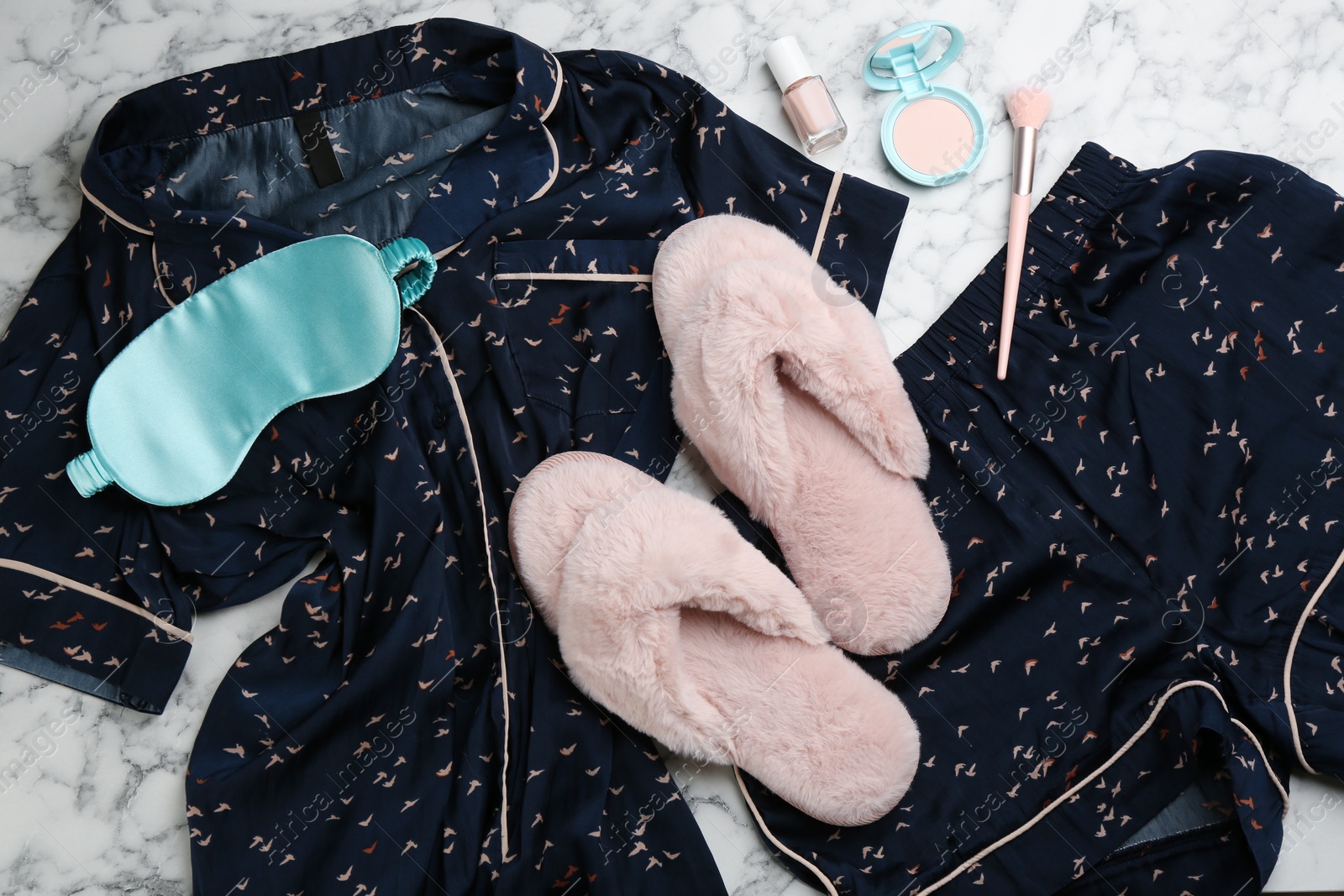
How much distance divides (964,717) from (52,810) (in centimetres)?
99

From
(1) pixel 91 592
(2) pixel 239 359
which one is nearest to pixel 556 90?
(2) pixel 239 359

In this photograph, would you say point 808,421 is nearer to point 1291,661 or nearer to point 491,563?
point 491,563

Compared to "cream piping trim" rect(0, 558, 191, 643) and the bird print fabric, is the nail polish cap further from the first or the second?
"cream piping trim" rect(0, 558, 191, 643)

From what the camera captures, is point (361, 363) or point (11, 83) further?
point (11, 83)

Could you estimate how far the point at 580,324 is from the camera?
993mm

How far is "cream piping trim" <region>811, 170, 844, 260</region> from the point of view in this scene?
39.7 inches

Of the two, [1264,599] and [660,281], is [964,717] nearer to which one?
[1264,599]

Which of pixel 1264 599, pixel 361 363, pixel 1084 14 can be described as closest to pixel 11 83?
pixel 361 363

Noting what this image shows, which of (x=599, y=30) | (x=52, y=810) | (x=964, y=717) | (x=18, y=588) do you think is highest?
(x=599, y=30)

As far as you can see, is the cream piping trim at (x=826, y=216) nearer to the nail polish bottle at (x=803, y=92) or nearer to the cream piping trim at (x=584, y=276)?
the nail polish bottle at (x=803, y=92)

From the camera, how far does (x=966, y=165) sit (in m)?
1.06

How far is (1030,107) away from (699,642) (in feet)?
2.38

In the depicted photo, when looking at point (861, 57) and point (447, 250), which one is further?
point (861, 57)

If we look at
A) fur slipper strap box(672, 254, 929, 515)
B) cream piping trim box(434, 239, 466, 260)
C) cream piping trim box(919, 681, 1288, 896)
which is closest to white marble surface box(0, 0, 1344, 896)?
fur slipper strap box(672, 254, 929, 515)
